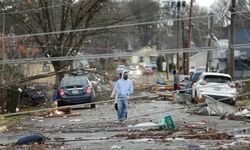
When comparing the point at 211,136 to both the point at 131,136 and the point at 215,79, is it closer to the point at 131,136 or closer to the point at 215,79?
the point at 131,136

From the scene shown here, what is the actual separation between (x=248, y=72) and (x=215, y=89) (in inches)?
1364

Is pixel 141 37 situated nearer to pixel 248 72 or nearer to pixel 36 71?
pixel 248 72

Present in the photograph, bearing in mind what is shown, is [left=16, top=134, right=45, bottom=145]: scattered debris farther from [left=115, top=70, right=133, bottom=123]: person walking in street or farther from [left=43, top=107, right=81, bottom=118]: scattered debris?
[left=43, top=107, right=81, bottom=118]: scattered debris

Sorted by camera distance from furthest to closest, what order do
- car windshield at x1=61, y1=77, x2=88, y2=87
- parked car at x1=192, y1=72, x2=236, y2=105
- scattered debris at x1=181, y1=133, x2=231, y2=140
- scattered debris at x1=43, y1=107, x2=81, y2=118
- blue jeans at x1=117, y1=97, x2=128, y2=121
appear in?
car windshield at x1=61, y1=77, x2=88, y2=87 < parked car at x1=192, y1=72, x2=236, y2=105 < scattered debris at x1=43, y1=107, x2=81, y2=118 < blue jeans at x1=117, y1=97, x2=128, y2=121 < scattered debris at x1=181, y1=133, x2=231, y2=140

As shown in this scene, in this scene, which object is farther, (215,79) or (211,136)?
(215,79)

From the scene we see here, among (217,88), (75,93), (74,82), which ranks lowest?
(75,93)

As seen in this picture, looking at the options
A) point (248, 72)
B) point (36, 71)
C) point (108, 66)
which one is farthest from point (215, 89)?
point (248, 72)

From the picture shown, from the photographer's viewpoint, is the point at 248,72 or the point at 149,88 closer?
the point at 149,88

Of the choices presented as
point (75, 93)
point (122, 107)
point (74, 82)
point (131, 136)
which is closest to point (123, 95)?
point (122, 107)

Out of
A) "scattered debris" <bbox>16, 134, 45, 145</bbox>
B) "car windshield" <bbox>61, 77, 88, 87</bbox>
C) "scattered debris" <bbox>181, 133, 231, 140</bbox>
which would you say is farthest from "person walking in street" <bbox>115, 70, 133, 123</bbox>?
"car windshield" <bbox>61, 77, 88, 87</bbox>

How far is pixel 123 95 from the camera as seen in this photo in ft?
57.6

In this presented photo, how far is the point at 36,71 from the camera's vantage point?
33.8 metres

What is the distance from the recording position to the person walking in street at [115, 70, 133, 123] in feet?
57.3

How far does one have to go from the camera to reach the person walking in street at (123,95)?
57.3 feet
